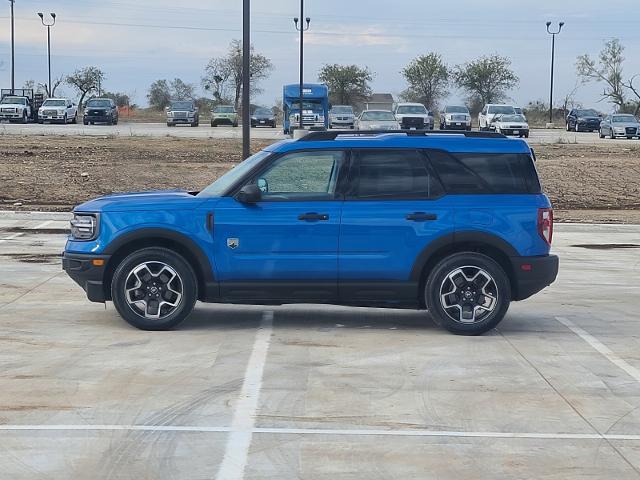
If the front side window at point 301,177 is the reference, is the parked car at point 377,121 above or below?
above

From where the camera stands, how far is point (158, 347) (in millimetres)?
9219

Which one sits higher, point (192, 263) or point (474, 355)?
point (192, 263)

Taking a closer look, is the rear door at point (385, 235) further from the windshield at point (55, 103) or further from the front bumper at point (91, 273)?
the windshield at point (55, 103)

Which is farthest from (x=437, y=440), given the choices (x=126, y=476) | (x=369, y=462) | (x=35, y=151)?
(x=35, y=151)

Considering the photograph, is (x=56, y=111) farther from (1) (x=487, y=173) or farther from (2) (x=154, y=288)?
(1) (x=487, y=173)

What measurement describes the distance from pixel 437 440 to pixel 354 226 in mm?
3502

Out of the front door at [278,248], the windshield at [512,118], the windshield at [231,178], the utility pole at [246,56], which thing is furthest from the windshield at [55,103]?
the front door at [278,248]

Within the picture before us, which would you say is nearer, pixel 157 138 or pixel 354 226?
pixel 354 226

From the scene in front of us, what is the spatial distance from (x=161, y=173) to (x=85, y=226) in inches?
674

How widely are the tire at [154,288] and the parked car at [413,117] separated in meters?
43.2

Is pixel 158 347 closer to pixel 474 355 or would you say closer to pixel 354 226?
pixel 354 226

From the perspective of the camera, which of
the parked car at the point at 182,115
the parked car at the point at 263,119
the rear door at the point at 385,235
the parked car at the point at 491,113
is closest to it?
the rear door at the point at 385,235

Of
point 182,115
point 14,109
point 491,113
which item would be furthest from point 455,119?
point 14,109

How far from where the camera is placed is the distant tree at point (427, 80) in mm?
92062
